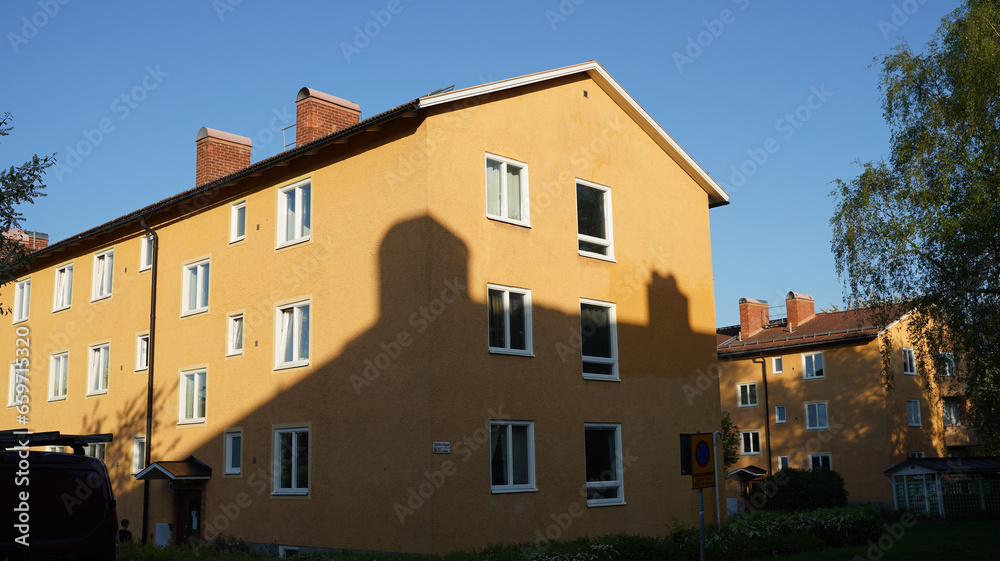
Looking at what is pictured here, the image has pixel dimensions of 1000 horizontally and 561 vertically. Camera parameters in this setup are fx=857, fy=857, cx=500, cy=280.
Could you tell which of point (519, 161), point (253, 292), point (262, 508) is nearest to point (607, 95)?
point (519, 161)

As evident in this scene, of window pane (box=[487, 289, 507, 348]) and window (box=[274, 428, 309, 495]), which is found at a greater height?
window pane (box=[487, 289, 507, 348])

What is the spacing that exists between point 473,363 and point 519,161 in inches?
189

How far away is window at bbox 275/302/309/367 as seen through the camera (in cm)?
1933

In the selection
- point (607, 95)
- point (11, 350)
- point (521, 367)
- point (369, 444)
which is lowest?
point (369, 444)

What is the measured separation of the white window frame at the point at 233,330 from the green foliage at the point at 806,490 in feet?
72.5

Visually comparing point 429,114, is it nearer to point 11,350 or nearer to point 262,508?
point 262,508

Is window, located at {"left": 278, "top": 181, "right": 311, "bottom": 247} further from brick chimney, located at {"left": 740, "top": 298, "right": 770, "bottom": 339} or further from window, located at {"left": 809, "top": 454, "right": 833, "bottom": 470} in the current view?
brick chimney, located at {"left": 740, "top": 298, "right": 770, "bottom": 339}

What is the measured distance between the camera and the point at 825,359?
144ft

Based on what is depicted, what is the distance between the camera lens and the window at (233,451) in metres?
20.5

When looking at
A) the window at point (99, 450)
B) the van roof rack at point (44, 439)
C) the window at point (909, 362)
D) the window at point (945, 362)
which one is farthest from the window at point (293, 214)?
the window at point (909, 362)

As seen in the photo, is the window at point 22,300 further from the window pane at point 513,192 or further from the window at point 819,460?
the window at point 819,460

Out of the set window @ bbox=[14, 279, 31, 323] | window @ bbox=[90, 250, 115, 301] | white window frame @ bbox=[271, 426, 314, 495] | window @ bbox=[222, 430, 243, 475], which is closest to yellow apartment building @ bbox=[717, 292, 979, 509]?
window @ bbox=[222, 430, 243, 475]

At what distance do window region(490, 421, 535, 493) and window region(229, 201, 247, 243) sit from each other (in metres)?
8.98

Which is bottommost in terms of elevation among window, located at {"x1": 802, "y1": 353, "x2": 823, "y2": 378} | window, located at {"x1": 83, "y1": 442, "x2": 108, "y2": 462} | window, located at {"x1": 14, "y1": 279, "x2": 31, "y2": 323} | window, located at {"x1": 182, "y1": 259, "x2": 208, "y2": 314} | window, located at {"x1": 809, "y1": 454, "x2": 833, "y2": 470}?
window, located at {"x1": 809, "y1": 454, "x2": 833, "y2": 470}
